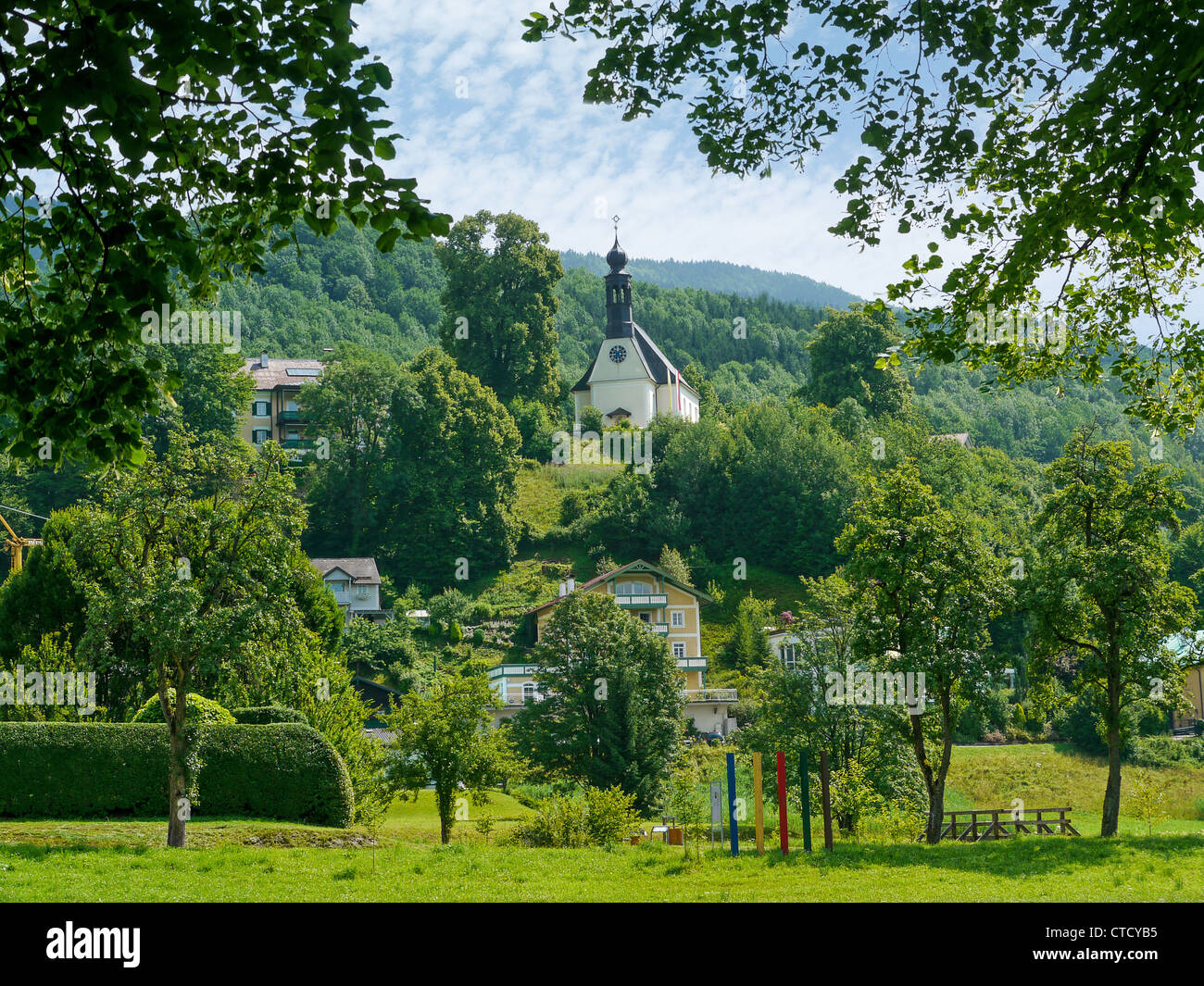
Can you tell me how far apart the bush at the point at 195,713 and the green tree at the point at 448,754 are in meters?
4.31

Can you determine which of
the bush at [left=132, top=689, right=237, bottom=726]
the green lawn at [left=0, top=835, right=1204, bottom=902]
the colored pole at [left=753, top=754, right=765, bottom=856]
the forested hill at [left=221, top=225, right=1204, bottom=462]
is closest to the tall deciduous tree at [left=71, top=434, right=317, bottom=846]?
the bush at [left=132, top=689, right=237, bottom=726]

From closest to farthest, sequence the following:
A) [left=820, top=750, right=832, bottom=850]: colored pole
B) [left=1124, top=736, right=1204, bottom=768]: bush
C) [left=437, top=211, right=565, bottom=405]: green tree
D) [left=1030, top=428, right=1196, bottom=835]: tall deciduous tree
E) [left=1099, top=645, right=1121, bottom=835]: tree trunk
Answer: [left=820, top=750, right=832, bottom=850]: colored pole, [left=1099, top=645, right=1121, bottom=835]: tree trunk, [left=1030, top=428, right=1196, bottom=835]: tall deciduous tree, [left=1124, top=736, right=1204, bottom=768]: bush, [left=437, top=211, right=565, bottom=405]: green tree

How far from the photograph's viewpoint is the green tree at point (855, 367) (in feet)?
277

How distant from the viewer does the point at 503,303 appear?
267ft

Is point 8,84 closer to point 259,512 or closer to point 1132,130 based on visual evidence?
point 1132,130

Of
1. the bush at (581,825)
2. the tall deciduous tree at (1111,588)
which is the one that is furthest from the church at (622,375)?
the bush at (581,825)

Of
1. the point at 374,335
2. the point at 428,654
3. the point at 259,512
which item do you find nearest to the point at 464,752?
the point at 259,512

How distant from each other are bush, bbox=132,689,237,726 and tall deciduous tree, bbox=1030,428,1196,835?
17.5m

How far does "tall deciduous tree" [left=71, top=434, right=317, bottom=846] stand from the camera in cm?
1986

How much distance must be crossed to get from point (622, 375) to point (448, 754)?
208 feet

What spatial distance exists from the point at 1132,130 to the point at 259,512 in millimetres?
16531

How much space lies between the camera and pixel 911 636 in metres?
21.3

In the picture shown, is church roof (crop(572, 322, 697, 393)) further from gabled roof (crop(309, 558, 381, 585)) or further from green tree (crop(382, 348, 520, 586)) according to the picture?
gabled roof (crop(309, 558, 381, 585))

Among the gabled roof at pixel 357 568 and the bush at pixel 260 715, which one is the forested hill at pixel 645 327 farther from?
the bush at pixel 260 715
